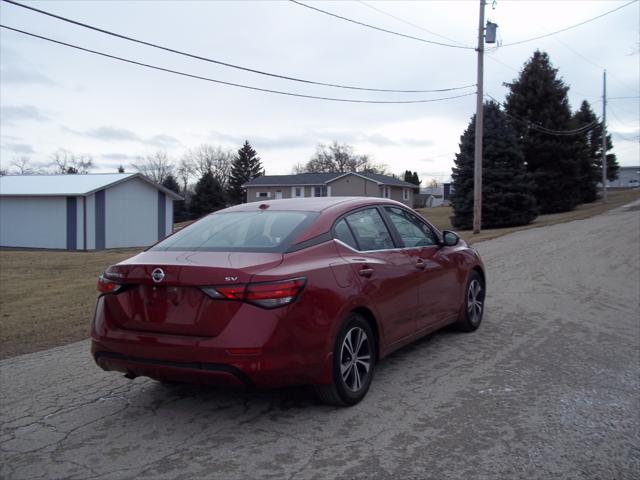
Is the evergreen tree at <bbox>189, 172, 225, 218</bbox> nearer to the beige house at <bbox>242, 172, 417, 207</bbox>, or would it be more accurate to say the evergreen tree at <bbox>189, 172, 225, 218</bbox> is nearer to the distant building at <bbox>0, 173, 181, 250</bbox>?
the beige house at <bbox>242, 172, 417, 207</bbox>

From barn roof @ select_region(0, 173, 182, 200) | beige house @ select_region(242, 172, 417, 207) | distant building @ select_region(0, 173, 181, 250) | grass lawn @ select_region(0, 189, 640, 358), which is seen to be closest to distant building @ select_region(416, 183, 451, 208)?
beige house @ select_region(242, 172, 417, 207)

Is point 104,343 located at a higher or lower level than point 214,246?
lower

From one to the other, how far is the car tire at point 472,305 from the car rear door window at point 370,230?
177cm

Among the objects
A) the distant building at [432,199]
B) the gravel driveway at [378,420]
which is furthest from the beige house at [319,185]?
the gravel driveway at [378,420]

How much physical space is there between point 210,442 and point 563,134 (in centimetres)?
3881

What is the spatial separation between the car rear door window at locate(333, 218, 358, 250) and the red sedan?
13 mm

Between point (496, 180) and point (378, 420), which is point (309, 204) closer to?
point (378, 420)

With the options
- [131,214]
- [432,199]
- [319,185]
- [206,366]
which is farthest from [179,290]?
[432,199]

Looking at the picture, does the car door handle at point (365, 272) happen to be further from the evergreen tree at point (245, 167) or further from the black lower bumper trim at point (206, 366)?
the evergreen tree at point (245, 167)

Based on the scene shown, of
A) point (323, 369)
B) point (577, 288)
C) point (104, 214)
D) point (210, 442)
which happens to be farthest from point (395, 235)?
point (104, 214)

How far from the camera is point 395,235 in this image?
5.54 m

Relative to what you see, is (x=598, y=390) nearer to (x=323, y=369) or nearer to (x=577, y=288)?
(x=323, y=369)

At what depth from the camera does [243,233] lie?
4.64 metres

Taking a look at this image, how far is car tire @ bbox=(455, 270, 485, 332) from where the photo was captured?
21.9ft
